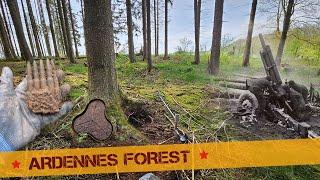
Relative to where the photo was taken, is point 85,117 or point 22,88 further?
point 22,88

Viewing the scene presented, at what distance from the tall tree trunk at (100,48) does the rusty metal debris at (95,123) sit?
43cm

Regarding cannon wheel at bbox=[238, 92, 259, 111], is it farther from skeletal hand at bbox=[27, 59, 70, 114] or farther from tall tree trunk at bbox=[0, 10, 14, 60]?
tall tree trunk at bbox=[0, 10, 14, 60]

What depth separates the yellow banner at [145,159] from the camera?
3406mm

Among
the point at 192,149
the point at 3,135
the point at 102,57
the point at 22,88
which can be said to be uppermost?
the point at 102,57

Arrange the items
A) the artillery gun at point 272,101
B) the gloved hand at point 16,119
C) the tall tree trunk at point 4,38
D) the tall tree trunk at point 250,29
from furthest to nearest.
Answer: the tall tree trunk at point 250,29
the tall tree trunk at point 4,38
the artillery gun at point 272,101
the gloved hand at point 16,119

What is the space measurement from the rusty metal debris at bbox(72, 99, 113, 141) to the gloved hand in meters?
0.60

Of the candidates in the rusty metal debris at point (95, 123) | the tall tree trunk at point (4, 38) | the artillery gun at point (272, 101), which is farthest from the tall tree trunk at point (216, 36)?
the tall tree trunk at point (4, 38)

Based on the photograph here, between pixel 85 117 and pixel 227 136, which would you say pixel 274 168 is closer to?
pixel 227 136

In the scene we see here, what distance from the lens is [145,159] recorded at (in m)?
3.71

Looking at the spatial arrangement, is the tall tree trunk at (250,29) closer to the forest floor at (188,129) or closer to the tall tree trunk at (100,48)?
the forest floor at (188,129)

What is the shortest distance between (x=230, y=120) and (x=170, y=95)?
172 cm

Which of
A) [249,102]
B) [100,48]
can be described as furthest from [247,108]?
[100,48]

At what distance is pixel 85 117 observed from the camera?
12.3ft

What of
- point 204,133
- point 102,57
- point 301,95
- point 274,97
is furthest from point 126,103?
point 301,95
